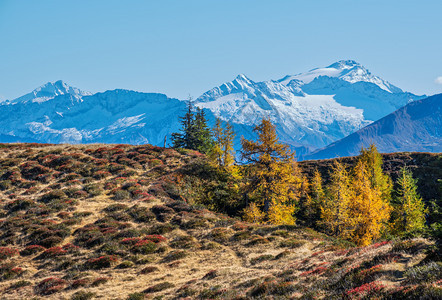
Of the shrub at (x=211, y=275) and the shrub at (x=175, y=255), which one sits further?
the shrub at (x=175, y=255)

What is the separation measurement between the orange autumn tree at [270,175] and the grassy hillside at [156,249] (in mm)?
6820

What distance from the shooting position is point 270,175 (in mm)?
38094

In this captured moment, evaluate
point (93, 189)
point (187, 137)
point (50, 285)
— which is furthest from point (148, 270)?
point (187, 137)

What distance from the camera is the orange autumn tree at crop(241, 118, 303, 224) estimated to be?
37531 mm

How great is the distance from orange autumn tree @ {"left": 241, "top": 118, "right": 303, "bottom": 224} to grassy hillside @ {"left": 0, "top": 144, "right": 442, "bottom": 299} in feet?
22.4

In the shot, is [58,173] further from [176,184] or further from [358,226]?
[358,226]

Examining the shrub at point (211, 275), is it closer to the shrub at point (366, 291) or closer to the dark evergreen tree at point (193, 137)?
the shrub at point (366, 291)

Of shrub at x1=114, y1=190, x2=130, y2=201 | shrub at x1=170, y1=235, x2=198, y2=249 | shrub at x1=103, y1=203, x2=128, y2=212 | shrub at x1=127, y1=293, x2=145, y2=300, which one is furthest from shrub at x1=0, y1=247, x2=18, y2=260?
shrub at x1=127, y1=293, x2=145, y2=300

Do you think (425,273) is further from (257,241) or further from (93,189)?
(93,189)

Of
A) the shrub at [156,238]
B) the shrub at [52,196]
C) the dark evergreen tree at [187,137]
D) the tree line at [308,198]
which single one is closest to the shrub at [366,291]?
the shrub at [156,238]

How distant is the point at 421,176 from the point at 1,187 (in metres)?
61.4

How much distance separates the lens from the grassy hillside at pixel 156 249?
13344 mm

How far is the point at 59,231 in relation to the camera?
27375 millimetres

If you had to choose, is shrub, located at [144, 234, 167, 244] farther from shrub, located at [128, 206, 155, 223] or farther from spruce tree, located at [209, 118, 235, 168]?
spruce tree, located at [209, 118, 235, 168]
